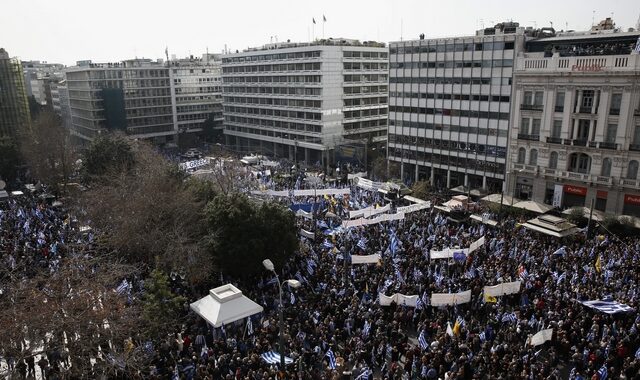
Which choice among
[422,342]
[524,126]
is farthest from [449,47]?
[422,342]

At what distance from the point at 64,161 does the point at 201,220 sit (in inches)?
1298

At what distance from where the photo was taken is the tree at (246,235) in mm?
28141

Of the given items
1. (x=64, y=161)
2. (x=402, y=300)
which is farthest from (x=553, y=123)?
(x=64, y=161)

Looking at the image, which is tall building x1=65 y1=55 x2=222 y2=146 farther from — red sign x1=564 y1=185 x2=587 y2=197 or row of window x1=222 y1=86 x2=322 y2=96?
red sign x1=564 y1=185 x2=587 y2=197

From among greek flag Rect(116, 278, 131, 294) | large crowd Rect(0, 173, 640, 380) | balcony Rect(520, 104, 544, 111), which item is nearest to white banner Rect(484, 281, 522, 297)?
large crowd Rect(0, 173, 640, 380)

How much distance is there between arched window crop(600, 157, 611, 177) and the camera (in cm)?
4183

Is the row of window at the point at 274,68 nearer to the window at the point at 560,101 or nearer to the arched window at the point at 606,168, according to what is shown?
the window at the point at 560,101

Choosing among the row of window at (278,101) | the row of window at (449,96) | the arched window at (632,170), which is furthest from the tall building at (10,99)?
the arched window at (632,170)

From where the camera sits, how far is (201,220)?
31.2 meters

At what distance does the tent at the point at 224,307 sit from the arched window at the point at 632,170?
3507 centimetres

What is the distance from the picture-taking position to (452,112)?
55.7 metres

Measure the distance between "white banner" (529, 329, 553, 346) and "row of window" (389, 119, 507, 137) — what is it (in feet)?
112

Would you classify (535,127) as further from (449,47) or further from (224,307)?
(224,307)

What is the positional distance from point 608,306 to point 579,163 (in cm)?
2618
